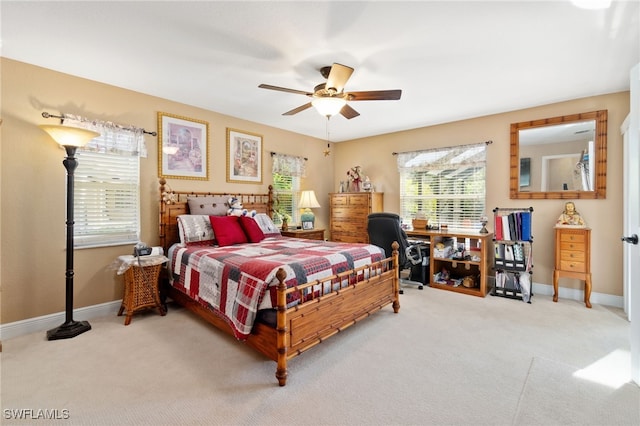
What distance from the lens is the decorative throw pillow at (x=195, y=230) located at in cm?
361

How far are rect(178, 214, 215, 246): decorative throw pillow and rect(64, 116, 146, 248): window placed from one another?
0.55m

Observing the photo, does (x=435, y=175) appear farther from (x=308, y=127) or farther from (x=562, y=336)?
(x=562, y=336)

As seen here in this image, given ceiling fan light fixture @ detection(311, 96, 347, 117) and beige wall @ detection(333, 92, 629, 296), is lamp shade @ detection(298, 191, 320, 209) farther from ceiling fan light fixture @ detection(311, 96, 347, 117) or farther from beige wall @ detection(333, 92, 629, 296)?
ceiling fan light fixture @ detection(311, 96, 347, 117)

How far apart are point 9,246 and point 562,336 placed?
5394mm

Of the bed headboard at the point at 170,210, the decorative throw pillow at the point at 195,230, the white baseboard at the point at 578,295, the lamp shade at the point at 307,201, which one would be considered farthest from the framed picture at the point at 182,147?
the white baseboard at the point at 578,295

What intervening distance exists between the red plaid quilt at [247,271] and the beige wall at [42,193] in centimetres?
85

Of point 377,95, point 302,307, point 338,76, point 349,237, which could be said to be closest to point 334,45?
point 338,76

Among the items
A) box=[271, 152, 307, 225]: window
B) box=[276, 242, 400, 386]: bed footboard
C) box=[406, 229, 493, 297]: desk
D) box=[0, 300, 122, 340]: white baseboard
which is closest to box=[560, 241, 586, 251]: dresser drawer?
box=[406, 229, 493, 297]: desk

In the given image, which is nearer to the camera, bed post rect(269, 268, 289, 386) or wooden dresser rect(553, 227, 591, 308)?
bed post rect(269, 268, 289, 386)

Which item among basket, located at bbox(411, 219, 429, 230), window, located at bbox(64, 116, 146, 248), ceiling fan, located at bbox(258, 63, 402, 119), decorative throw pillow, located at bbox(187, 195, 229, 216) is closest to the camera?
ceiling fan, located at bbox(258, 63, 402, 119)

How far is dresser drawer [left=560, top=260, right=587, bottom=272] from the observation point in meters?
3.56

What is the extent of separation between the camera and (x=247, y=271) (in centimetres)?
236

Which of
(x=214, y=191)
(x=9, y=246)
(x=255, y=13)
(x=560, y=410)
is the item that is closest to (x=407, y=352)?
(x=560, y=410)

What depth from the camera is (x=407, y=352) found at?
2.50 m
